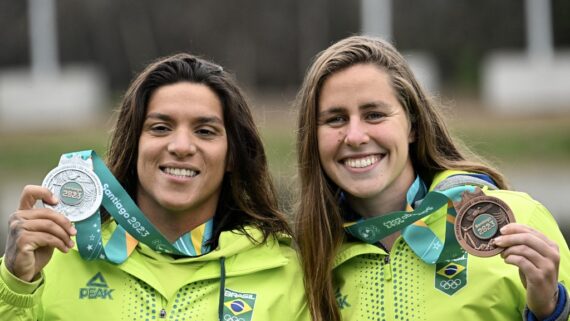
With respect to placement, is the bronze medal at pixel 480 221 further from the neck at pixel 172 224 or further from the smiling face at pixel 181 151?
the neck at pixel 172 224

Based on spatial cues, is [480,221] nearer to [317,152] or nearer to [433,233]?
[433,233]

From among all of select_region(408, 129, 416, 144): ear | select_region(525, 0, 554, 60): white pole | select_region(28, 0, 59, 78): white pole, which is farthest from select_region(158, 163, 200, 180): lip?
select_region(28, 0, 59, 78): white pole

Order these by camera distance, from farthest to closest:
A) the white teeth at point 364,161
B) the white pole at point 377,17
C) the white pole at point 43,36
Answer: the white pole at point 43,36 → the white pole at point 377,17 → the white teeth at point 364,161

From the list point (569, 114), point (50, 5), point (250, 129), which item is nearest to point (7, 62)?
point (50, 5)

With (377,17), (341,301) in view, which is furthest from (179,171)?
(377,17)

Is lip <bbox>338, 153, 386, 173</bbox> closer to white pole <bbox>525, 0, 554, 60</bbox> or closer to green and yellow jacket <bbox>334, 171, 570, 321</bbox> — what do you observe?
green and yellow jacket <bbox>334, 171, 570, 321</bbox>

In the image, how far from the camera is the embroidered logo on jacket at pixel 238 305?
3.52 m

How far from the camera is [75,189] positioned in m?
3.46

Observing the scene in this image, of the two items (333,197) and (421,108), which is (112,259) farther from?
(421,108)

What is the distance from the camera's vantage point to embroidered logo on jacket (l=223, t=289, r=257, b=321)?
352cm

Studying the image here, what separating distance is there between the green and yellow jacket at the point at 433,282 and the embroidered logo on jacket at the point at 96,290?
2.77 ft

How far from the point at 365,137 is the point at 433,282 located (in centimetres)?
57

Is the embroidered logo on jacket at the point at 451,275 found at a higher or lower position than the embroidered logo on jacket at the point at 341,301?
higher

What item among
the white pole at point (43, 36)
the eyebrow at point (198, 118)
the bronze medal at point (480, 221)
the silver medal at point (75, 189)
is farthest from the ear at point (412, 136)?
the white pole at point (43, 36)
